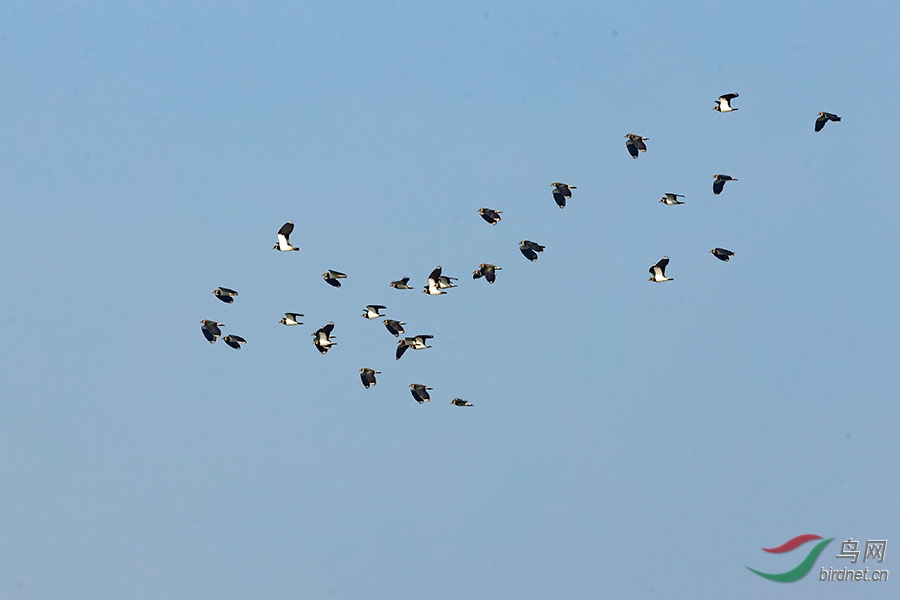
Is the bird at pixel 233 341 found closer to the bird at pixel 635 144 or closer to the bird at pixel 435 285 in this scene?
the bird at pixel 435 285

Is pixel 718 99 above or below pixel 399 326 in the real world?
above

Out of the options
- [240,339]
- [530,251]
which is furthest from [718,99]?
[240,339]

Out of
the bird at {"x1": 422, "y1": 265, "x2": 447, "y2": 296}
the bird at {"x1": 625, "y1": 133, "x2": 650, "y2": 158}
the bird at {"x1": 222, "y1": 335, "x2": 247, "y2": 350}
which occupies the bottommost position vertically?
the bird at {"x1": 222, "y1": 335, "x2": 247, "y2": 350}

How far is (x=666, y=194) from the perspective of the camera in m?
134

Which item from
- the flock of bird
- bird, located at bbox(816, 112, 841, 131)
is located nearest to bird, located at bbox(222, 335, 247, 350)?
the flock of bird

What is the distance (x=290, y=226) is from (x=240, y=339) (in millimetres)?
8062

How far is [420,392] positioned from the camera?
131m

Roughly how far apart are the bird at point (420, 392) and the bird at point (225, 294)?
42.4 feet

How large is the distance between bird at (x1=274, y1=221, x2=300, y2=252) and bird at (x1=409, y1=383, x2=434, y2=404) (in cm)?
1187

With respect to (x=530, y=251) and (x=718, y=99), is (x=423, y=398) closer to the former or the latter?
(x=530, y=251)

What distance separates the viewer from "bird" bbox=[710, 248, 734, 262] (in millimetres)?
129125

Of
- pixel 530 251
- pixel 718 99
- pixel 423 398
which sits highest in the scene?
pixel 718 99

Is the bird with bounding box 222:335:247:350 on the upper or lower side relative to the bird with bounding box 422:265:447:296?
lower

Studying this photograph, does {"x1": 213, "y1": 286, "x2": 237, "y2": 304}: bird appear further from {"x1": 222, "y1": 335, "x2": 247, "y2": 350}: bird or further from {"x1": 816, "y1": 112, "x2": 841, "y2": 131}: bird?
{"x1": 816, "y1": 112, "x2": 841, "y2": 131}: bird
